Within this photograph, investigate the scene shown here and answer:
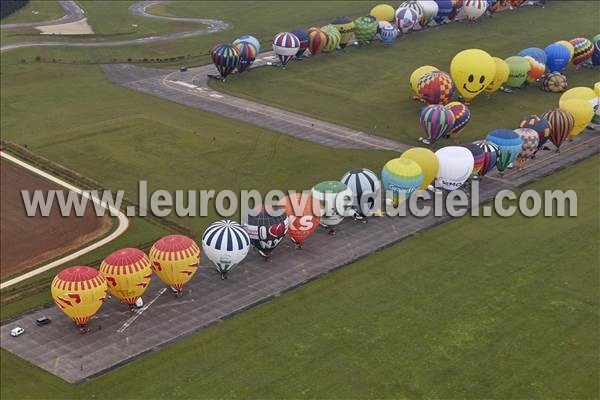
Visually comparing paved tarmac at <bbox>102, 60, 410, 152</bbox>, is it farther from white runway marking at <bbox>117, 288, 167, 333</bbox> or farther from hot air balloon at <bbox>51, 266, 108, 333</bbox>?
hot air balloon at <bbox>51, 266, 108, 333</bbox>

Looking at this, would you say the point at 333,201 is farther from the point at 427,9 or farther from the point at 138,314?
the point at 427,9

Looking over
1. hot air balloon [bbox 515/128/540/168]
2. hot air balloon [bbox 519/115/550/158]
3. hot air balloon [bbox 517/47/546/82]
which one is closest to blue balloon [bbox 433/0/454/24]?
hot air balloon [bbox 517/47/546/82]

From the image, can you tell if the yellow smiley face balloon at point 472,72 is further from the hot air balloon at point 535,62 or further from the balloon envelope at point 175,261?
the balloon envelope at point 175,261

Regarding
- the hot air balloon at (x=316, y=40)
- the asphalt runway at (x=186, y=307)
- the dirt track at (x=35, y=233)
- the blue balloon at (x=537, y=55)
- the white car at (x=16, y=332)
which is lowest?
the asphalt runway at (x=186, y=307)

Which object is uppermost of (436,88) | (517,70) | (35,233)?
(436,88)

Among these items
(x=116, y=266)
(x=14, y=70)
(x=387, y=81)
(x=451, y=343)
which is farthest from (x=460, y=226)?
(x=14, y=70)

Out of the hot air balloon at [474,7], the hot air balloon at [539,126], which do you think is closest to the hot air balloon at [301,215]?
the hot air balloon at [539,126]

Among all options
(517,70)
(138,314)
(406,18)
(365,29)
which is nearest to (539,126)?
(517,70)
